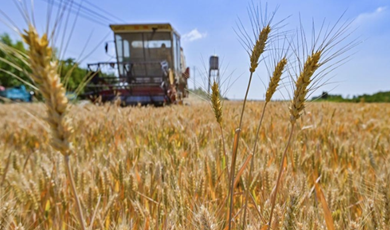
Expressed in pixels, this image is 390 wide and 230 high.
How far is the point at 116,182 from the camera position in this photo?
1.05m

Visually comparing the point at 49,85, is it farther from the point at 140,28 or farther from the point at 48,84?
the point at 140,28

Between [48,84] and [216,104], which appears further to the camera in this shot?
[216,104]

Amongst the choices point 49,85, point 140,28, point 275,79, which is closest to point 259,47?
point 275,79

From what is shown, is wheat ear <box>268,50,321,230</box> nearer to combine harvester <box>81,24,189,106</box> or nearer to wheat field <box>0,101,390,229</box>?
wheat field <box>0,101,390,229</box>

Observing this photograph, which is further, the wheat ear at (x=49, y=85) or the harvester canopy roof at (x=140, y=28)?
the harvester canopy roof at (x=140, y=28)

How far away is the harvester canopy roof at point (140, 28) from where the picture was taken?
32.5ft

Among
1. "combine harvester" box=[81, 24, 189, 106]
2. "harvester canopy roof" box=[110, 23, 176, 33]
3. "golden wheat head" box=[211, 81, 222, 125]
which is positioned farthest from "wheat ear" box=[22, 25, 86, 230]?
"harvester canopy roof" box=[110, 23, 176, 33]

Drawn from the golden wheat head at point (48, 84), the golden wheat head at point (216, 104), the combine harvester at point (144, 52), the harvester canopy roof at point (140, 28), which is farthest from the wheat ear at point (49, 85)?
the harvester canopy roof at point (140, 28)

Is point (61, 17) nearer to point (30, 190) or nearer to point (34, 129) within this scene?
point (30, 190)

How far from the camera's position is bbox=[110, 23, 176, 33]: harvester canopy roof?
9.91 metres

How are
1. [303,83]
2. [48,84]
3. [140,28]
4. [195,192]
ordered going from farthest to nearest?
[140,28], [195,192], [303,83], [48,84]

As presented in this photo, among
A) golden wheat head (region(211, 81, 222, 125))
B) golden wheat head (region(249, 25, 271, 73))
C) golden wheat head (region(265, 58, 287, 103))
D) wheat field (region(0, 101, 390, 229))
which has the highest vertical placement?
golden wheat head (region(249, 25, 271, 73))

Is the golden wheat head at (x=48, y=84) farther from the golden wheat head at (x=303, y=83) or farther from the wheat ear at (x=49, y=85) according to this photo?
the golden wheat head at (x=303, y=83)

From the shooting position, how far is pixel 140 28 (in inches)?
396
